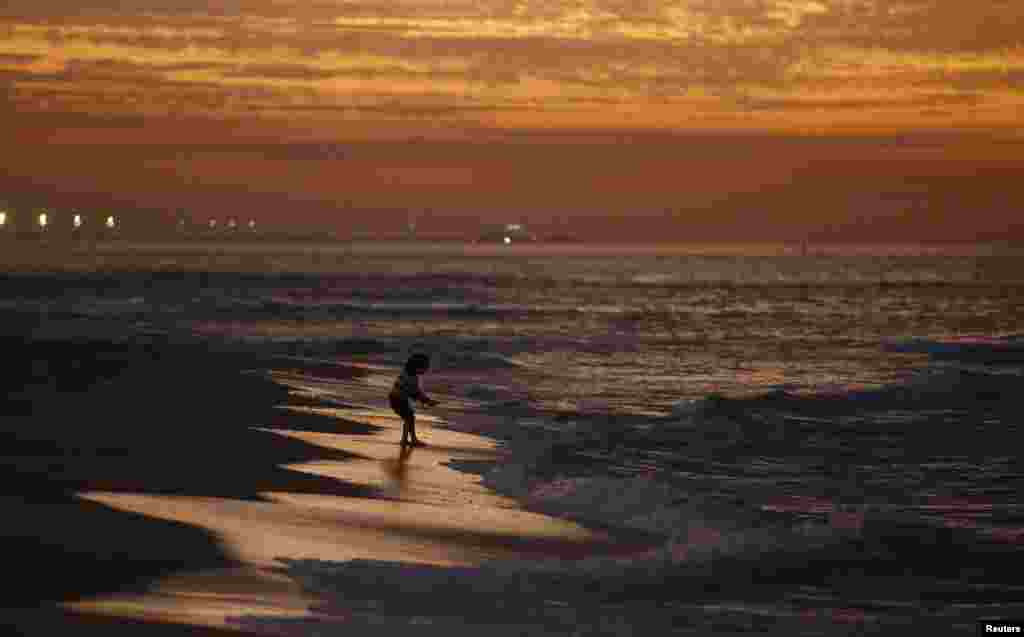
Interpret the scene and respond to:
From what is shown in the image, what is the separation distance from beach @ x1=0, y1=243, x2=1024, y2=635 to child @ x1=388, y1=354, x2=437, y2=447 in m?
0.42

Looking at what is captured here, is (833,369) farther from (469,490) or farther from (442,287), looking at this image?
(442,287)

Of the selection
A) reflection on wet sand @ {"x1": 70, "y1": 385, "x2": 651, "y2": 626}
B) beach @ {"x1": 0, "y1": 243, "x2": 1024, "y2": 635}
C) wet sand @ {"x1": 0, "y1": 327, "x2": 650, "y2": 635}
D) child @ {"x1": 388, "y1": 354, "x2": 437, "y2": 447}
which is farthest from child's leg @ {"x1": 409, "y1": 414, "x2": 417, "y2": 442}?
reflection on wet sand @ {"x1": 70, "y1": 385, "x2": 651, "y2": 626}

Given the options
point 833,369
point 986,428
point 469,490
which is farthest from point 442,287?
point 469,490

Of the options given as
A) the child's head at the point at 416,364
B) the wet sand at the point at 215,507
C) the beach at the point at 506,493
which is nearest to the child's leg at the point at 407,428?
the wet sand at the point at 215,507

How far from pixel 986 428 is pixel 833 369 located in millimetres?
11020

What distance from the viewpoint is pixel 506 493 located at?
12.0 meters

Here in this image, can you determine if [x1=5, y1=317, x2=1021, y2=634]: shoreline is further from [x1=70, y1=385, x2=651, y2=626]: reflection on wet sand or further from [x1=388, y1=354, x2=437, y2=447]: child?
[x1=388, y1=354, x2=437, y2=447]: child

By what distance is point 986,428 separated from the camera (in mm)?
18125

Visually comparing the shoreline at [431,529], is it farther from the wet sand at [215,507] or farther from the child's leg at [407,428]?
the child's leg at [407,428]

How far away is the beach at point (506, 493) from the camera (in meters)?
7.78

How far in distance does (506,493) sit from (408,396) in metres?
3.45

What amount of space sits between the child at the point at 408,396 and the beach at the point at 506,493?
415 mm

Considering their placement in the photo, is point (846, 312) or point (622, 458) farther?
point (846, 312)

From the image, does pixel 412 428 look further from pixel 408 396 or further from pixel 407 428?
pixel 408 396
